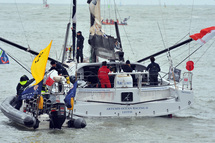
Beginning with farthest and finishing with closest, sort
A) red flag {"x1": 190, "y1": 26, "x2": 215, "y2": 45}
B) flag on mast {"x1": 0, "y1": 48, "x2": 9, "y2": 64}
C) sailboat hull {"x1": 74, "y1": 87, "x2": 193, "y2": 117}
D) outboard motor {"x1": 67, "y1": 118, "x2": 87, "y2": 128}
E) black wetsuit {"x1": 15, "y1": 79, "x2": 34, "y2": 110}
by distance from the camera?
flag on mast {"x1": 0, "y1": 48, "x2": 9, "y2": 64} → red flag {"x1": 190, "y1": 26, "x2": 215, "y2": 45} → sailboat hull {"x1": 74, "y1": 87, "x2": 193, "y2": 117} → black wetsuit {"x1": 15, "y1": 79, "x2": 34, "y2": 110} → outboard motor {"x1": 67, "y1": 118, "x2": 87, "y2": 128}

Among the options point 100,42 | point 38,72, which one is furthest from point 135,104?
point 38,72

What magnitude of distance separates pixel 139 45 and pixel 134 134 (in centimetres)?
2703

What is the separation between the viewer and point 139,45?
3962 centimetres

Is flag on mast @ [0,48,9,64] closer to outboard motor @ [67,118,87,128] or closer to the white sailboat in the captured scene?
the white sailboat

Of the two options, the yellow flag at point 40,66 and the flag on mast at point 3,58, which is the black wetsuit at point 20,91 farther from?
the flag on mast at point 3,58

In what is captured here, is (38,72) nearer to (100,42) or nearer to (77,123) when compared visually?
(77,123)

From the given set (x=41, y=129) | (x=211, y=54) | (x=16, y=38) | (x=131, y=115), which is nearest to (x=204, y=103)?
(x=131, y=115)

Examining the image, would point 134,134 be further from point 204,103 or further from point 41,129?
point 204,103

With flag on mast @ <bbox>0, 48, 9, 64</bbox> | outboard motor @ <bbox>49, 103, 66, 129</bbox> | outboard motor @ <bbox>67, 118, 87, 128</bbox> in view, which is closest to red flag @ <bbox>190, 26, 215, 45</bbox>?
outboard motor @ <bbox>67, 118, 87, 128</bbox>

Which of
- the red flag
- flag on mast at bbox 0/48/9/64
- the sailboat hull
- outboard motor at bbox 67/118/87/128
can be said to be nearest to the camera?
outboard motor at bbox 67/118/87/128

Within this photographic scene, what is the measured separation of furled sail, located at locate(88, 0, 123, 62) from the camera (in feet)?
52.5

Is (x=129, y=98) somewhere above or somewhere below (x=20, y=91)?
below

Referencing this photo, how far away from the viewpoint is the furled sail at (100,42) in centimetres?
1602

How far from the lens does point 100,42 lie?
16359 mm
